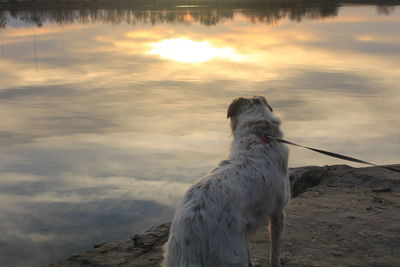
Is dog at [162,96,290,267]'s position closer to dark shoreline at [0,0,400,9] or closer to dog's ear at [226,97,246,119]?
dog's ear at [226,97,246,119]

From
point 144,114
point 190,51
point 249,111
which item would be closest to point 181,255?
point 249,111

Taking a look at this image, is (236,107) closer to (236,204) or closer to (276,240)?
(276,240)

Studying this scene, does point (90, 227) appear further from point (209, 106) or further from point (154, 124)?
point (209, 106)

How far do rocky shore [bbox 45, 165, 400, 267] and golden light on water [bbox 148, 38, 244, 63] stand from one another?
13.8 meters

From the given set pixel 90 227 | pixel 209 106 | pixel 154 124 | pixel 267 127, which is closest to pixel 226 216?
pixel 267 127

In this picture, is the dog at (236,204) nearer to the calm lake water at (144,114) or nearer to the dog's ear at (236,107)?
the dog's ear at (236,107)

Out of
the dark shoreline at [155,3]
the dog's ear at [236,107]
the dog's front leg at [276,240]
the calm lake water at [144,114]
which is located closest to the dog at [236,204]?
the dog's front leg at [276,240]

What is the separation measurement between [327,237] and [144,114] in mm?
7121

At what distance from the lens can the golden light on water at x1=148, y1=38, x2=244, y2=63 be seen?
21.5m

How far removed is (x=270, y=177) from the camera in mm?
5070

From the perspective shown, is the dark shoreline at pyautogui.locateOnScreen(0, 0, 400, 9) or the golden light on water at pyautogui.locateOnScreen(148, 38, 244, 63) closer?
the golden light on water at pyautogui.locateOnScreen(148, 38, 244, 63)

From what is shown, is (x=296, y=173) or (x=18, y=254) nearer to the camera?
(x=18, y=254)

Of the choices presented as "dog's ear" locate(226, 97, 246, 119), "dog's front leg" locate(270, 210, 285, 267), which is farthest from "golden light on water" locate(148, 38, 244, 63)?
"dog's front leg" locate(270, 210, 285, 267)

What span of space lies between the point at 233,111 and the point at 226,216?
6.46ft
